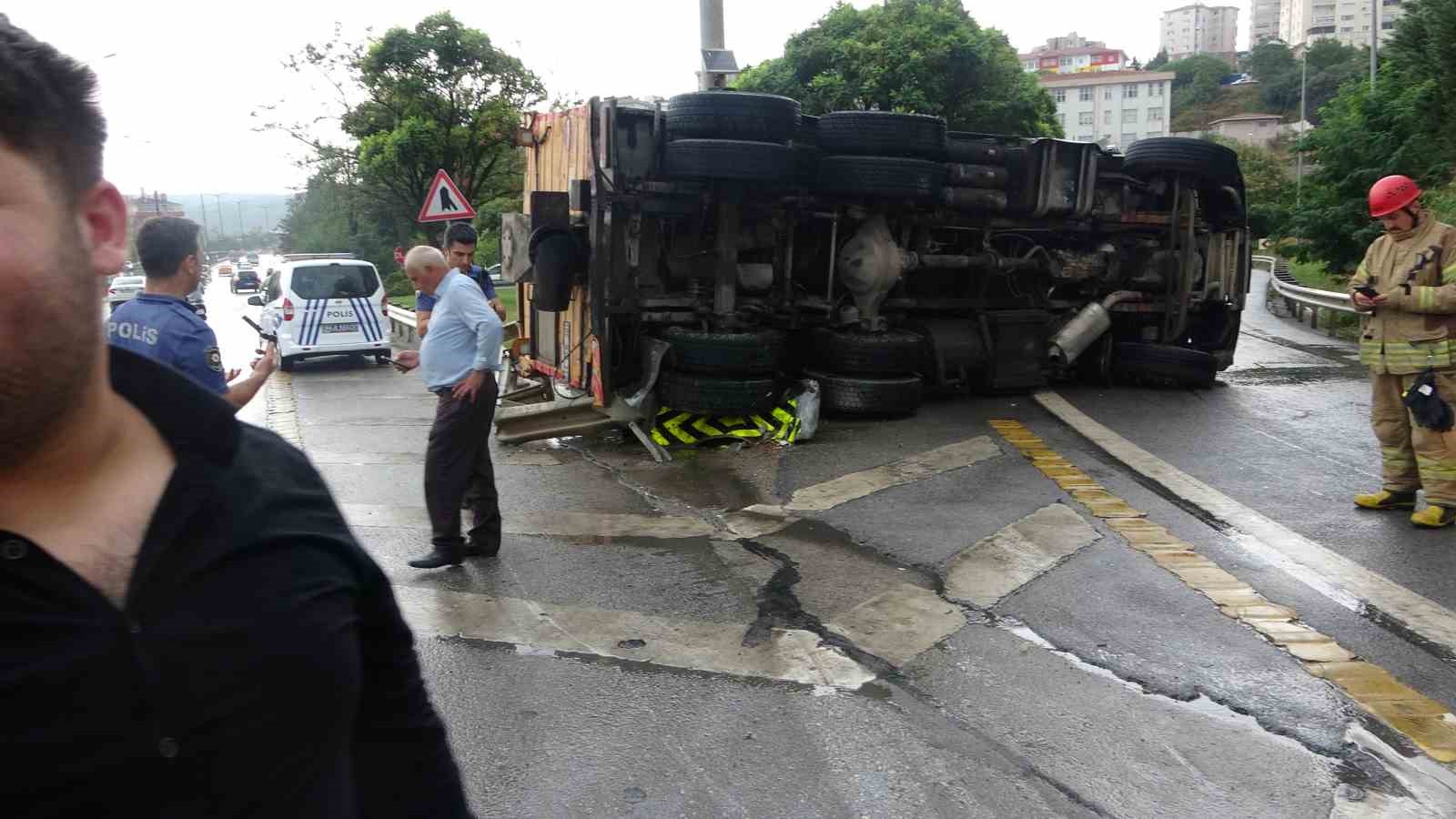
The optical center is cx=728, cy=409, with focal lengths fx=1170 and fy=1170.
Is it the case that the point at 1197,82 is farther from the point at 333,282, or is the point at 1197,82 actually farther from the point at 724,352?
the point at 724,352

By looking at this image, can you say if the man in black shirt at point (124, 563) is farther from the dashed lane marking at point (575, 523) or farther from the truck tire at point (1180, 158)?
the truck tire at point (1180, 158)

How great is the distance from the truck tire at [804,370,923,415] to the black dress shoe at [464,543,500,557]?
14.6ft

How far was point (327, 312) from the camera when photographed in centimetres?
1803

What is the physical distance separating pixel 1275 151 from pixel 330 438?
77508 millimetres

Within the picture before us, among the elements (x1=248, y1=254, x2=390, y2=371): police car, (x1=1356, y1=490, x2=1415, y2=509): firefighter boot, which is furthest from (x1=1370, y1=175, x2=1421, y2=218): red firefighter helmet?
(x1=248, y1=254, x2=390, y2=371): police car

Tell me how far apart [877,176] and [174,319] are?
6.59 m

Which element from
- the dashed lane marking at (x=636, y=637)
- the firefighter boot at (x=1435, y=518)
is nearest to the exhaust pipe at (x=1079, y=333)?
the firefighter boot at (x=1435, y=518)

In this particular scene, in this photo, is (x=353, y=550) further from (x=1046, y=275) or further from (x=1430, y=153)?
(x=1430, y=153)

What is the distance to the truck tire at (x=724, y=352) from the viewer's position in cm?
969

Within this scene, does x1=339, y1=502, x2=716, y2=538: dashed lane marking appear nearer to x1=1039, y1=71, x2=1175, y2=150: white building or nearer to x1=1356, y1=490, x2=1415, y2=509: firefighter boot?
x1=1356, y1=490, x2=1415, y2=509: firefighter boot

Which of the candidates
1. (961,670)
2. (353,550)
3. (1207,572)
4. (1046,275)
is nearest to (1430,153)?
(1046,275)

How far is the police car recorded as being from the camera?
17.8 m

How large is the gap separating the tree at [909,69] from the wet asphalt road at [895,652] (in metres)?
21.2

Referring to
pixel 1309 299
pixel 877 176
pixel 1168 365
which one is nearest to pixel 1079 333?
pixel 1168 365
